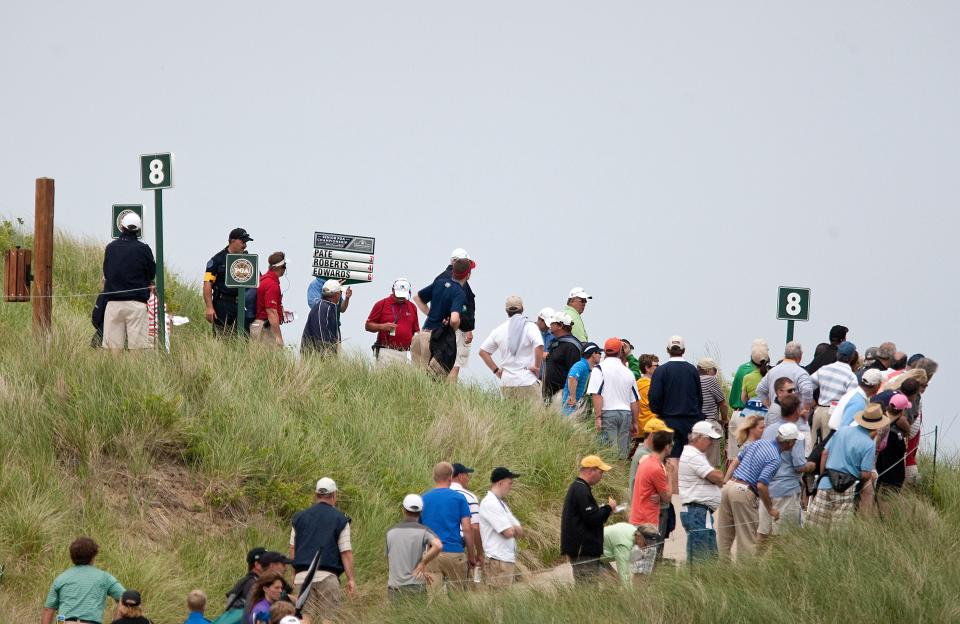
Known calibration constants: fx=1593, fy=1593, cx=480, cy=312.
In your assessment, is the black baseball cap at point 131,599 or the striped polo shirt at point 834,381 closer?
the black baseball cap at point 131,599

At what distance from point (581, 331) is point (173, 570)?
7.54 m

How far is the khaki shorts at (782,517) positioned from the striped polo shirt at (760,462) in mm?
378

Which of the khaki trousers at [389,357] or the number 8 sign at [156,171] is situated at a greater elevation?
the number 8 sign at [156,171]

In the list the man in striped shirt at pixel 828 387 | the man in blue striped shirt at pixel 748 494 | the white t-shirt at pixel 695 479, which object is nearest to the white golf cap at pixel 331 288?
the man in striped shirt at pixel 828 387

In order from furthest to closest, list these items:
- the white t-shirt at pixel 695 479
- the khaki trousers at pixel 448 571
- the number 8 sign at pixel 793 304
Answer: the number 8 sign at pixel 793 304 → the white t-shirt at pixel 695 479 → the khaki trousers at pixel 448 571

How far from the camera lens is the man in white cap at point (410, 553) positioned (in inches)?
524

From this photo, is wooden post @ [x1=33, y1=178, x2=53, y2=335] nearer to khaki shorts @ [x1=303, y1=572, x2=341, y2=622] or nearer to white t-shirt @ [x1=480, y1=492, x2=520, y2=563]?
khaki shorts @ [x1=303, y1=572, x2=341, y2=622]

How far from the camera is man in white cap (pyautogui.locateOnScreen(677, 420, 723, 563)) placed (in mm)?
14469

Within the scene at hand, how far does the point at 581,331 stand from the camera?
2052cm

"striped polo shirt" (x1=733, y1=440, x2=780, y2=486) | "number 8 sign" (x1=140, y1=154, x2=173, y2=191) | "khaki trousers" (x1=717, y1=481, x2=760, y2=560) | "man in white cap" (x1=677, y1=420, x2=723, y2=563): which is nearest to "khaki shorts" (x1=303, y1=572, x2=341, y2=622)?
"man in white cap" (x1=677, y1=420, x2=723, y2=563)

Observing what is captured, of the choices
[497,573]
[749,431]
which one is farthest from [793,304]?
[497,573]

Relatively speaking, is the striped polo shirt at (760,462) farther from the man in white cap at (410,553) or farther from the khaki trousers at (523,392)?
the khaki trousers at (523,392)

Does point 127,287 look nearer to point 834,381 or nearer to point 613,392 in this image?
point 613,392

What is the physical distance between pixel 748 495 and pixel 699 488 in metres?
0.45
